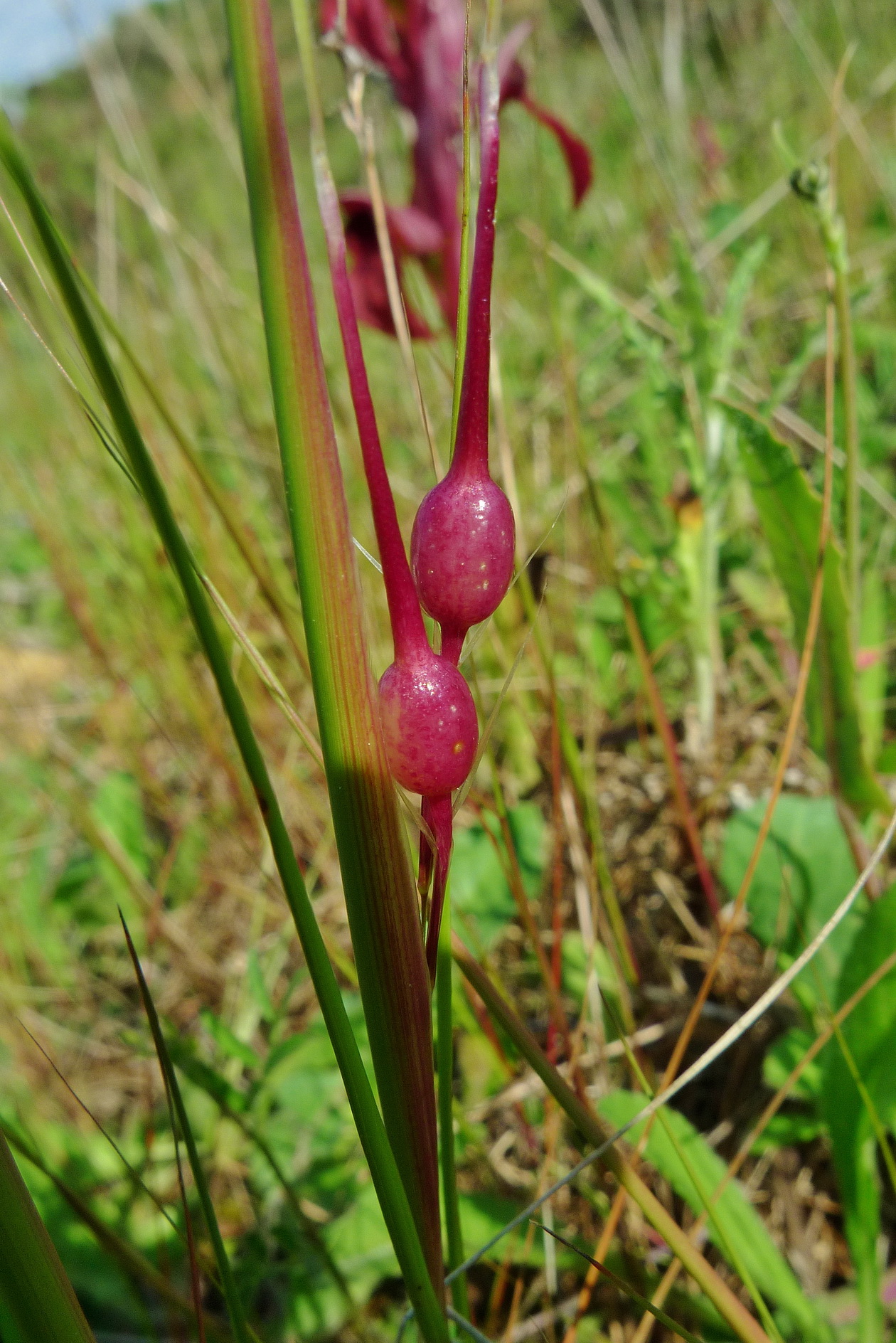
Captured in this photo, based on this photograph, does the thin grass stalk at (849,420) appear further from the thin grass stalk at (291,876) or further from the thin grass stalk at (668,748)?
the thin grass stalk at (291,876)

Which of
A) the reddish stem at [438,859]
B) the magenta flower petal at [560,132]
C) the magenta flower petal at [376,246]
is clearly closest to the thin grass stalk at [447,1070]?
the reddish stem at [438,859]

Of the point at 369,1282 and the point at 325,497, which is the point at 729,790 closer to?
the point at 369,1282

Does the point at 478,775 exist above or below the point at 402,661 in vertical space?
above

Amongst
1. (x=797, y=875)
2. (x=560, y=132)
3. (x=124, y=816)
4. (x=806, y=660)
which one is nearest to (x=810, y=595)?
(x=806, y=660)

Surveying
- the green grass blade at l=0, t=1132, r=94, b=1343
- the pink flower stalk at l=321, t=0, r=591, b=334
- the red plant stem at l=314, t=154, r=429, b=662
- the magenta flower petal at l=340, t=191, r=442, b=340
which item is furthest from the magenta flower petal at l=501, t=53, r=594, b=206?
the green grass blade at l=0, t=1132, r=94, b=1343

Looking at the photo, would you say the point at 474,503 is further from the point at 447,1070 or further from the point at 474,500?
the point at 447,1070
